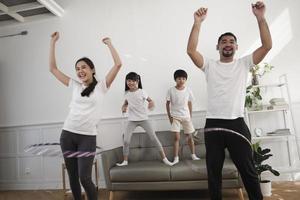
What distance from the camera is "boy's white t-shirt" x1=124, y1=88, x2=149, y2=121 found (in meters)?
3.72

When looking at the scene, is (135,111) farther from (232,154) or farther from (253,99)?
(232,154)

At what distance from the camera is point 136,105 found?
12.3ft

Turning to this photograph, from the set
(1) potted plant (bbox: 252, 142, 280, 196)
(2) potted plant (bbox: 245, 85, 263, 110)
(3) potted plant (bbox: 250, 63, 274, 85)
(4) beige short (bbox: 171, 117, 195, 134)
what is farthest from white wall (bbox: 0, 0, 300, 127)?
(1) potted plant (bbox: 252, 142, 280, 196)

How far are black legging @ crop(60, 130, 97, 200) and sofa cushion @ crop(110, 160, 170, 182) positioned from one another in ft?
3.49

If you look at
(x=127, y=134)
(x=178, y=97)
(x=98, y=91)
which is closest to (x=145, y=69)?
(x=178, y=97)

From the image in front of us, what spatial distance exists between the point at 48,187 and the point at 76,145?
292cm

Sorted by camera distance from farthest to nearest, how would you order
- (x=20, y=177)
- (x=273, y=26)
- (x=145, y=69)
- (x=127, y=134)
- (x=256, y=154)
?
(x=20, y=177), (x=145, y=69), (x=273, y=26), (x=127, y=134), (x=256, y=154)

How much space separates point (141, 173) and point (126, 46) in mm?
2330

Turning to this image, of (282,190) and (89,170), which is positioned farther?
(282,190)

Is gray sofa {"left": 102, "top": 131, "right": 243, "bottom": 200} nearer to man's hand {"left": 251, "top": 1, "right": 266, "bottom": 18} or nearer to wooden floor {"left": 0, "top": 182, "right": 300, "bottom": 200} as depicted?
wooden floor {"left": 0, "top": 182, "right": 300, "bottom": 200}

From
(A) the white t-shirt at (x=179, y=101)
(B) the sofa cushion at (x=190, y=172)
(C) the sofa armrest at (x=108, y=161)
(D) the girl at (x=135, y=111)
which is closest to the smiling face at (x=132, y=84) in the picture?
(D) the girl at (x=135, y=111)

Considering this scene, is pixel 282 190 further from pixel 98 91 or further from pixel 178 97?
pixel 98 91

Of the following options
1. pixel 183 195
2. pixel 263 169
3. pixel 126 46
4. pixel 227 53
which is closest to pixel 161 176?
pixel 183 195

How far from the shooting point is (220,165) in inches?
77.4
